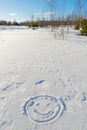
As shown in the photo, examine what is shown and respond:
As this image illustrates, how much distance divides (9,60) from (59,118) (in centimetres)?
301

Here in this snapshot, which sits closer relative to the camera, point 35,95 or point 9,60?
point 35,95

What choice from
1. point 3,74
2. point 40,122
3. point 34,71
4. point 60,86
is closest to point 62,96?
point 60,86

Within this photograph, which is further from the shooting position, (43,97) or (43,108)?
(43,97)

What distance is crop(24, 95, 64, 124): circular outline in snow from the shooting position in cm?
199

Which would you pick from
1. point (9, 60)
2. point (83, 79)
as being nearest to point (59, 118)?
point (83, 79)

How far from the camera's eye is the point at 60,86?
9.43 ft

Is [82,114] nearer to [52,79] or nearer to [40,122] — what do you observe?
[40,122]

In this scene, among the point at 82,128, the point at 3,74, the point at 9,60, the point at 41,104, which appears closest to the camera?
the point at 82,128

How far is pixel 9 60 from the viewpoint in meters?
4.64

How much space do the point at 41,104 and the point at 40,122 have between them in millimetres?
A: 388

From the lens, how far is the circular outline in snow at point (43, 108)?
78.4 inches

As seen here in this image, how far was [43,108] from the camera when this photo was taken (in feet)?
7.18

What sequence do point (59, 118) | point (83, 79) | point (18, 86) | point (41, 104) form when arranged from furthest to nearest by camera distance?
point (83, 79) → point (18, 86) → point (41, 104) → point (59, 118)

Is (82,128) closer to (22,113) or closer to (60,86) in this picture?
(22,113)
